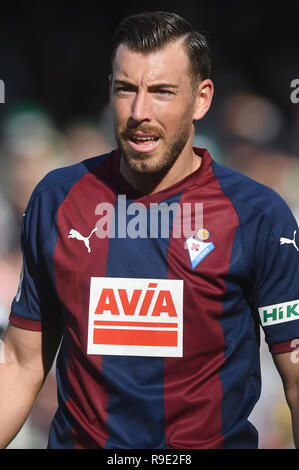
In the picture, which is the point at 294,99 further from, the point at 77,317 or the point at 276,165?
the point at 77,317

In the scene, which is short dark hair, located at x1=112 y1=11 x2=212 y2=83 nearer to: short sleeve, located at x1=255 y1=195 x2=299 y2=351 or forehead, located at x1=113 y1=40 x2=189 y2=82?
forehead, located at x1=113 y1=40 x2=189 y2=82

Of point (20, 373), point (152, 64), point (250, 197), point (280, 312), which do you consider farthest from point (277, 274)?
point (20, 373)

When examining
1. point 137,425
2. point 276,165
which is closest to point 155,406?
point 137,425

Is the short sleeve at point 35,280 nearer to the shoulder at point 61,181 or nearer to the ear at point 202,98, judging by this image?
the shoulder at point 61,181

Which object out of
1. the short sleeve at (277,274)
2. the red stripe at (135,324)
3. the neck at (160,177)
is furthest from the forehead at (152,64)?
the red stripe at (135,324)

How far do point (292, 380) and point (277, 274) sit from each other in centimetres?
28

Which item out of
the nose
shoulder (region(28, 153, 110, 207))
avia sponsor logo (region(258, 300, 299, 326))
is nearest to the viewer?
the nose

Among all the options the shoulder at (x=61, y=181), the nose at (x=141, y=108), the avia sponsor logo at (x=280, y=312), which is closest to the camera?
the nose at (x=141, y=108)

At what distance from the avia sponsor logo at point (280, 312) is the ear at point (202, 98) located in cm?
55

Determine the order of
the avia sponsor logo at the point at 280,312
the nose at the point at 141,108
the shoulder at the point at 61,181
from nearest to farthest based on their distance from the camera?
1. the nose at the point at 141,108
2. the avia sponsor logo at the point at 280,312
3. the shoulder at the point at 61,181

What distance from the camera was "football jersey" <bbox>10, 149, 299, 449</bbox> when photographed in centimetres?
159

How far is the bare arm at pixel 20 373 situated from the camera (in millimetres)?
1748

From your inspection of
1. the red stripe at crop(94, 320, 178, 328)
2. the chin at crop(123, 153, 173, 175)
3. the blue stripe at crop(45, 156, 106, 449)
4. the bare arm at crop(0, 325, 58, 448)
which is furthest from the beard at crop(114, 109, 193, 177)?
the bare arm at crop(0, 325, 58, 448)

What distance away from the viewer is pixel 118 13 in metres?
3.27
